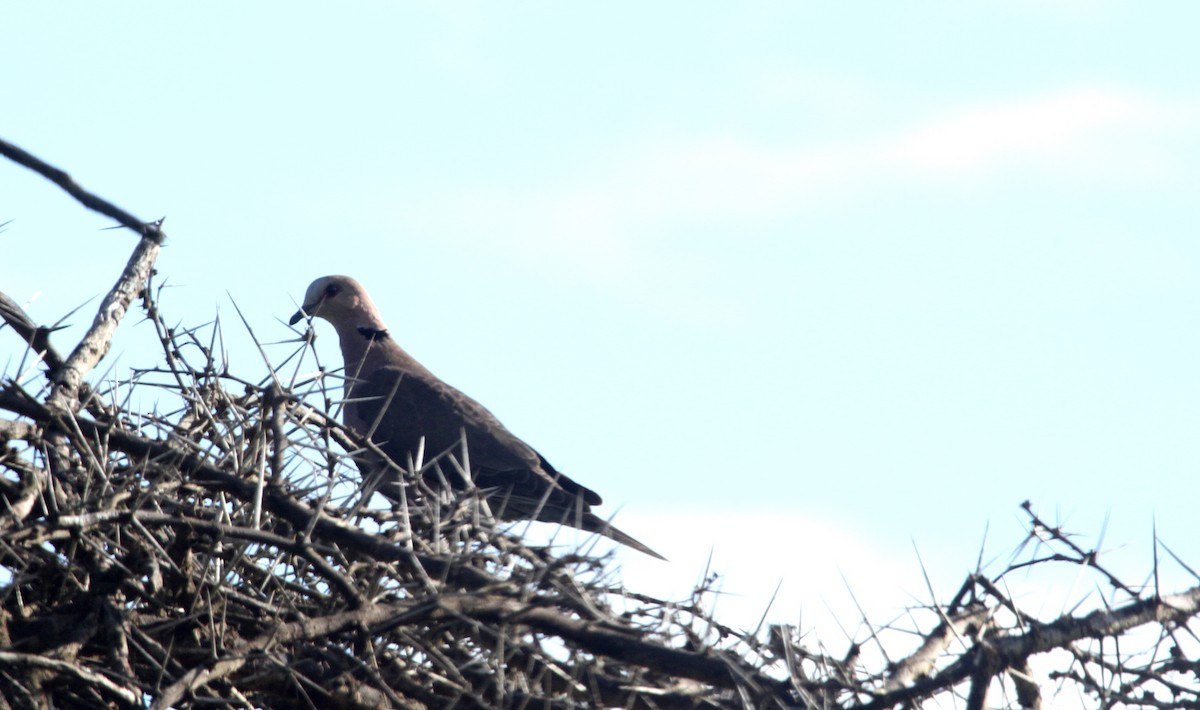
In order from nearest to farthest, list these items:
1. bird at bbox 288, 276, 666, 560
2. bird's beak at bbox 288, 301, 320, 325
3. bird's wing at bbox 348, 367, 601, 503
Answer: bird at bbox 288, 276, 666, 560 < bird's wing at bbox 348, 367, 601, 503 < bird's beak at bbox 288, 301, 320, 325

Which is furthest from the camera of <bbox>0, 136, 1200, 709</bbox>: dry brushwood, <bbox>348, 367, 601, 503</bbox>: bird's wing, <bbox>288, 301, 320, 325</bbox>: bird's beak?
<bbox>288, 301, 320, 325</bbox>: bird's beak

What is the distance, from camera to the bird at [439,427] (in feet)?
24.2

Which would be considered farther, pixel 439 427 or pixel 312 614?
pixel 439 427

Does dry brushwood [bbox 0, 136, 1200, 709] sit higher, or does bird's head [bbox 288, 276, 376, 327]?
bird's head [bbox 288, 276, 376, 327]

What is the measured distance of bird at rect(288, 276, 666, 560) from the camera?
24.2 feet

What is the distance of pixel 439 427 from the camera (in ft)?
26.3

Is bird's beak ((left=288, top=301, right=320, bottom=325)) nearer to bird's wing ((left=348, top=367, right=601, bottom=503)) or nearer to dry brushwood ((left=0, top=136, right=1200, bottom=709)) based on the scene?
bird's wing ((left=348, top=367, right=601, bottom=503))

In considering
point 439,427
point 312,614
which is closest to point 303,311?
point 439,427

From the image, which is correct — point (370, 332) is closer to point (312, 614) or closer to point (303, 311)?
point (303, 311)

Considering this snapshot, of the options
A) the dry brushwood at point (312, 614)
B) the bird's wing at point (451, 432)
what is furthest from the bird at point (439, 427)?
the dry brushwood at point (312, 614)

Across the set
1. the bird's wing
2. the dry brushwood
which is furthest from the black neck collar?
the dry brushwood

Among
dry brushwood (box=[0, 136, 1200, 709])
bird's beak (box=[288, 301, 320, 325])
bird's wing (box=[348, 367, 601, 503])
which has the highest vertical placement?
bird's beak (box=[288, 301, 320, 325])

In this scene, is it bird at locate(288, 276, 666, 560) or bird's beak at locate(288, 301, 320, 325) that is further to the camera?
bird's beak at locate(288, 301, 320, 325)

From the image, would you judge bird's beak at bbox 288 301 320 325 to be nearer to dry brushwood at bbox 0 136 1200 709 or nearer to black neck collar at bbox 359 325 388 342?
black neck collar at bbox 359 325 388 342
